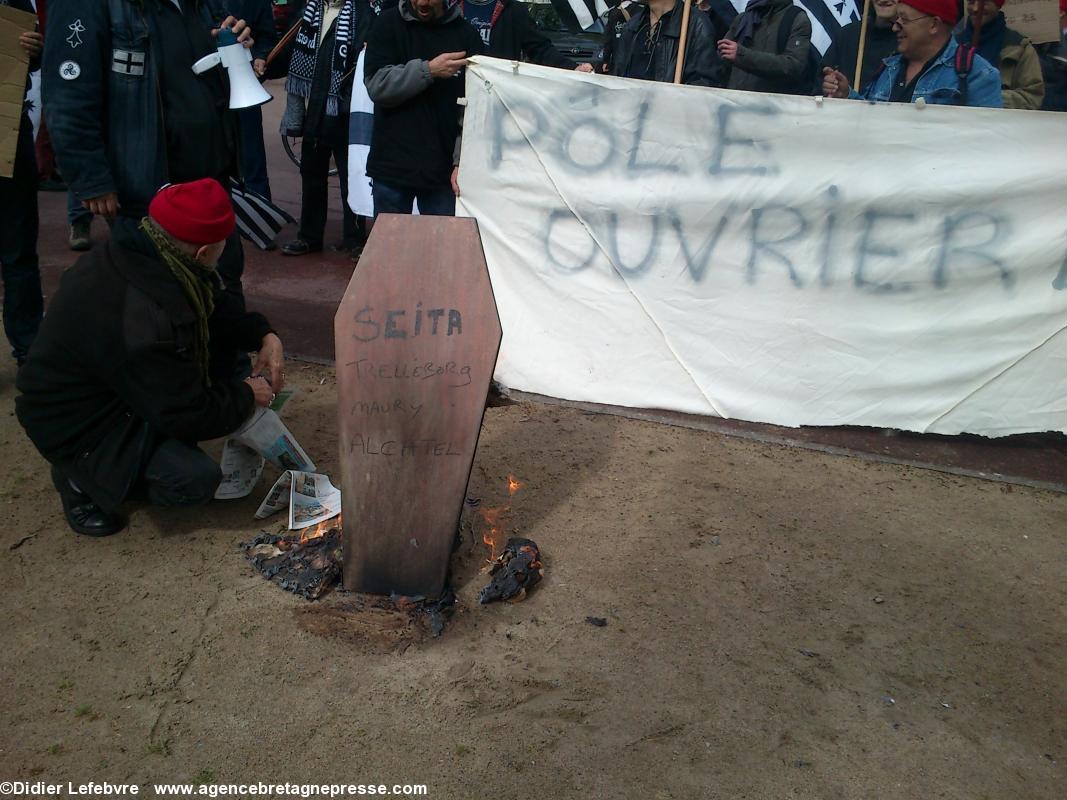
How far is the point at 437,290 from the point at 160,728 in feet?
4.91

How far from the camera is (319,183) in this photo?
6.97 m

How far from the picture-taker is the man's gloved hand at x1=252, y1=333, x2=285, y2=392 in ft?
12.1

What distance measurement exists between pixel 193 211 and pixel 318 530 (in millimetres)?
1227

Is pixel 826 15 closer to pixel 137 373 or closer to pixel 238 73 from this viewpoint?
pixel 238 73

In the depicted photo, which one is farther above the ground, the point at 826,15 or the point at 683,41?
the point at 826,15

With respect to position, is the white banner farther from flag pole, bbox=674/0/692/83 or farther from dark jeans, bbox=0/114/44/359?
dark jeans, bbox=0/114/44/359

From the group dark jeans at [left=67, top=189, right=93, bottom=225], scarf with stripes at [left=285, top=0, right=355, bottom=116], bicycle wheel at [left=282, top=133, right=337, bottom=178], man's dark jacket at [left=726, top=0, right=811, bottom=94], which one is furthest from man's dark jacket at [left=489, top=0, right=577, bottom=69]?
dark jeans at [left=67, top=189, right=93, bottom=225]

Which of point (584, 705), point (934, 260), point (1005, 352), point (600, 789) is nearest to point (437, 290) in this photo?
point (584, 705)

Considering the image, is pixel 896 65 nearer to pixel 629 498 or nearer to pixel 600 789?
pixel 629 498

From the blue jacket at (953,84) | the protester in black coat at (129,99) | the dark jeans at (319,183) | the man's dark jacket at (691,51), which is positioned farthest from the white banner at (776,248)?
the dark jeans at (319,183)

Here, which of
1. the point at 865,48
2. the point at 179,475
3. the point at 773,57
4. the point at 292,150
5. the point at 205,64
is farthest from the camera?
the point at 292,150

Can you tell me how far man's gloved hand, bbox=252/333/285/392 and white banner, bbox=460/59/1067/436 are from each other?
1.56 m

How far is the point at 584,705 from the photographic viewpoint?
2861mm

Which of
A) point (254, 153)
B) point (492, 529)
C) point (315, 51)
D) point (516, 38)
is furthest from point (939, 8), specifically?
point (254, 153)
